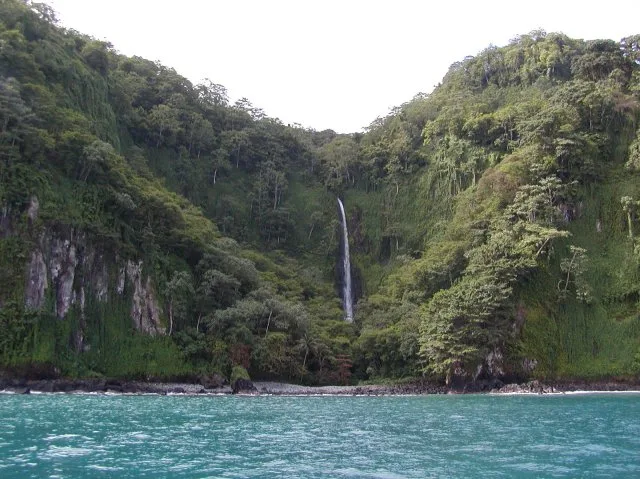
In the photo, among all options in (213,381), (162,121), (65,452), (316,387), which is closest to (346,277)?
(316,387)

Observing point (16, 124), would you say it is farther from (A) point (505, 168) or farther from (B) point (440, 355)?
(A) point (505, 168)

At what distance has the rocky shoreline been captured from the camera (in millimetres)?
40812

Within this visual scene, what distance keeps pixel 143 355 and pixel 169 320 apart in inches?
156

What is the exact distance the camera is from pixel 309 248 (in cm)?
7656

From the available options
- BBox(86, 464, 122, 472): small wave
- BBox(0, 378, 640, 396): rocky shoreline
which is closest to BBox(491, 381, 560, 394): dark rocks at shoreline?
BBox(0, 378, 640, 396): rocky shoreline

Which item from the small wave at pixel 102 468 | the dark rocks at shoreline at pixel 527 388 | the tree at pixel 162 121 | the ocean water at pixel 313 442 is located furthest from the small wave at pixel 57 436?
the tree at pixel 162 121

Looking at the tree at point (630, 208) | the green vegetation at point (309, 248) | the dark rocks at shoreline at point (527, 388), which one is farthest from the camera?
the tree at point (630, 208)

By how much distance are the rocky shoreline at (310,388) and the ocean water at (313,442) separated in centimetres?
1128

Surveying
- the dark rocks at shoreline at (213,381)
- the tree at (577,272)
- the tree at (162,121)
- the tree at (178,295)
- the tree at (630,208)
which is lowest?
the dark rocks at shoreline at (213,381)

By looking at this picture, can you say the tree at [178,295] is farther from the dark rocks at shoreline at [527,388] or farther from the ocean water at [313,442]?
the dark rocks at shoreline at [527,388]

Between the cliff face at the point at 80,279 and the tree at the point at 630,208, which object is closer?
the cliff face at the point at 80,279

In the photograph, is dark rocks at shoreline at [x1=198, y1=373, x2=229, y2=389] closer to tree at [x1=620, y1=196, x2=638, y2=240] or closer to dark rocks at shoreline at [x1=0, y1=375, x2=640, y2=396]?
dark rocks at shoreline at [x1=0, y1=375, x2=640, y2=396]

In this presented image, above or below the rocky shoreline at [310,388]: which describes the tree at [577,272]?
above

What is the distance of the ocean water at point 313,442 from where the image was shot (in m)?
13.8
